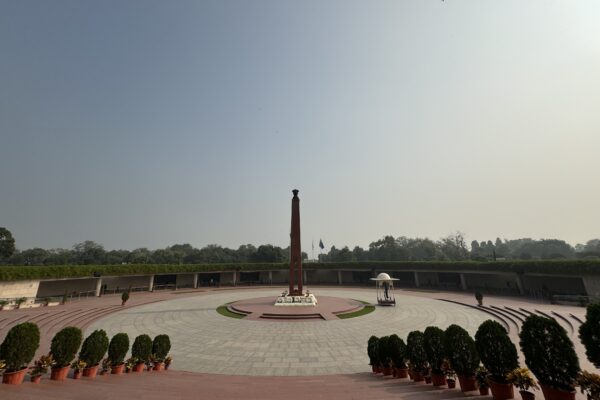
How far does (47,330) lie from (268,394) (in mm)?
19801

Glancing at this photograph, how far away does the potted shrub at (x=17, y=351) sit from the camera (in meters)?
8.00

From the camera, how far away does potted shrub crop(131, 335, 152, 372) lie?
11156 millimetres

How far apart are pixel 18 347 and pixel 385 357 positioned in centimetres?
1195

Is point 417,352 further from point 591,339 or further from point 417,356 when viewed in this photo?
point 591,339

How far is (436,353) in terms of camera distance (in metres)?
9.05

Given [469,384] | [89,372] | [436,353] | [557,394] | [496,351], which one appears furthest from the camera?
[89,372]

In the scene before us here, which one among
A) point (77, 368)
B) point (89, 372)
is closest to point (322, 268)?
point (89, 372)

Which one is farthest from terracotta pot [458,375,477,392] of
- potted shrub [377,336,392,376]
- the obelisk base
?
the obelisk base

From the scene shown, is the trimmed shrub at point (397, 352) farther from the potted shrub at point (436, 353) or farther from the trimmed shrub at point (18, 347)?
the trimmed shrub at point (18, 347)

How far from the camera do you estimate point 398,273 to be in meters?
54.3

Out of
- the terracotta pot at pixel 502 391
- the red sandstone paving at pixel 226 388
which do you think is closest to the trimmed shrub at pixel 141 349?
the red sandstone paving at pixel 226 388

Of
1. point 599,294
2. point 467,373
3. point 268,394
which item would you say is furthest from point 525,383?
point 599,294

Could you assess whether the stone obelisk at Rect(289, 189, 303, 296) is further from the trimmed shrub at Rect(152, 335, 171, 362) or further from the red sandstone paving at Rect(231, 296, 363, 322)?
the trimmed shrub at Rect(152, 335, 171, 362)

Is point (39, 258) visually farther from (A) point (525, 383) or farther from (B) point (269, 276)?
(A) point (525, 383)
